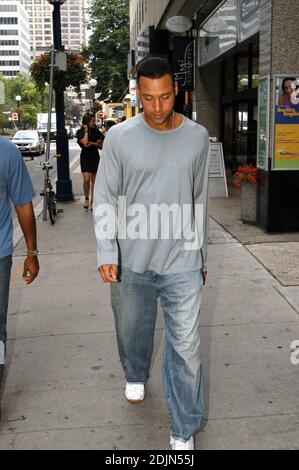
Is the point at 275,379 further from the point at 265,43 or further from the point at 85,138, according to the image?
the point at 85,138

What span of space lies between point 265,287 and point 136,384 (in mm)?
2606

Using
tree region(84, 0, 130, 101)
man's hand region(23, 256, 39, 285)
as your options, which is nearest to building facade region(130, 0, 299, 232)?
man's hand region(23, 256, 39, 285)

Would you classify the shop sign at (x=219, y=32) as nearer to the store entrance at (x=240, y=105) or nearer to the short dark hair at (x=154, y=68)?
the store entrance at (x=240, y=105)

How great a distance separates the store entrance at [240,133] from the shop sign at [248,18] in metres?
2.63

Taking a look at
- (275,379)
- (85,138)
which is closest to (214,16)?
(85,138)

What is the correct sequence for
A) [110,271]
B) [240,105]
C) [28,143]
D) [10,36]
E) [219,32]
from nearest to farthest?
[110,271], [219,32], [240,105], [28,143], [10,36]

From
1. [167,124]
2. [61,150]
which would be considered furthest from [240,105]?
[167,124]

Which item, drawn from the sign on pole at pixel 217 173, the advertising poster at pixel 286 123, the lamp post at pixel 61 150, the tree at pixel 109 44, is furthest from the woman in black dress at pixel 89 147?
the tree at pixel 109 44

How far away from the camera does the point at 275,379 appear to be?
3.92 m

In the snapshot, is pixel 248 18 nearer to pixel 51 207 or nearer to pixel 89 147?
pixel 89 147

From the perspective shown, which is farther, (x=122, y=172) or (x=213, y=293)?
(x=213, y=293)

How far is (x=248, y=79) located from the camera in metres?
13.8

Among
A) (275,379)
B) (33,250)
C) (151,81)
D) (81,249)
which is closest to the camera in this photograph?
(151,81)

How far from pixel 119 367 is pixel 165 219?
1.56 m
